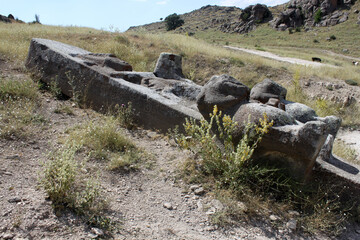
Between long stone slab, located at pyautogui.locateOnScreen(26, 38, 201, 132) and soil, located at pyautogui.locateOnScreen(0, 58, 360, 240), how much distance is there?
2.37 feet

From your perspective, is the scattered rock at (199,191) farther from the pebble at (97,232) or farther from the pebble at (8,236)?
the pebble at (8,236)

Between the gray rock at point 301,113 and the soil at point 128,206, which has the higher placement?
the gray rock at point 301,113

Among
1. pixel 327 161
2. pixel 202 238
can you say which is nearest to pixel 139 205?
pixel 202 238

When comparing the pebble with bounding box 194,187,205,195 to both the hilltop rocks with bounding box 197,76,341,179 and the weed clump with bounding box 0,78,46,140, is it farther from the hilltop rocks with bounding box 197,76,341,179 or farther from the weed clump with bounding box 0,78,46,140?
the weed clump with bounding box 0,78,46,140

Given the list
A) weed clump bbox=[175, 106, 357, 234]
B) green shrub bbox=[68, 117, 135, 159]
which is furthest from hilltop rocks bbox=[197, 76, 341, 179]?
green shrub bbox=[68, 117, 135, 159]

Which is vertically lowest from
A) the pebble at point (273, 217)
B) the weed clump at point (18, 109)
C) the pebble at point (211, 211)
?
the pebble at point (273, 217)

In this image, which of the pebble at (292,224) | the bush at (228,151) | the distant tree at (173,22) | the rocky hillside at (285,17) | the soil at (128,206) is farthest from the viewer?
the distant tree at (173,22)

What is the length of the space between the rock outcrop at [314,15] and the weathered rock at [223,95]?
40.1 m

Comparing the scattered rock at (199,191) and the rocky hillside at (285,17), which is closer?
the scattered rock at (199,191)

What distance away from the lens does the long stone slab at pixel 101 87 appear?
4.86 meters

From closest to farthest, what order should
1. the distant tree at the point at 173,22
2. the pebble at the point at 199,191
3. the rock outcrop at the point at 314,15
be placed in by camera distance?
the pebble at the point at 199,191 < the rock outcrop at the point at 314,15 < the distant tree at the point at 173,22

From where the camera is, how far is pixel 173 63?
6.60m

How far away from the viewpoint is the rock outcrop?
38.6 m

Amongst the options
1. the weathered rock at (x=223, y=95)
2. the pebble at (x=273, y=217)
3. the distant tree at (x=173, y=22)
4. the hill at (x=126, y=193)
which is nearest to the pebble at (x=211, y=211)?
the hill at (x=126, y=193)
